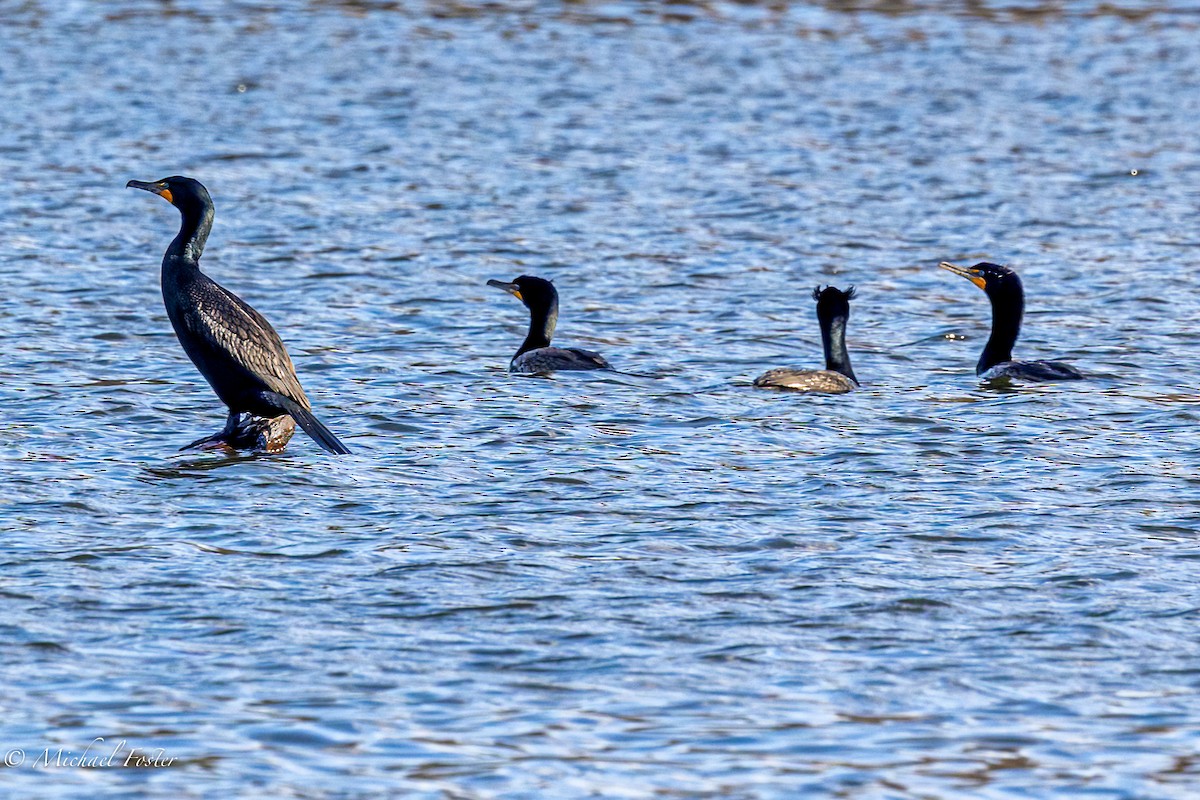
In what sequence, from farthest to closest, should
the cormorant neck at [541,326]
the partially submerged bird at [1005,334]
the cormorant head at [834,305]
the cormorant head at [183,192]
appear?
1. the cormorant neck at [541,326]
2. the cormorant head at [834,305]
3. the partially submerged bird at [1005,334]
4. the cormorant head at [183,192]

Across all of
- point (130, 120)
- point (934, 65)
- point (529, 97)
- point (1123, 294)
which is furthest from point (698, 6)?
point (1123, 294)

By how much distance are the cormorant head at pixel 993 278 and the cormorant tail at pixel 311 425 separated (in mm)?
5738

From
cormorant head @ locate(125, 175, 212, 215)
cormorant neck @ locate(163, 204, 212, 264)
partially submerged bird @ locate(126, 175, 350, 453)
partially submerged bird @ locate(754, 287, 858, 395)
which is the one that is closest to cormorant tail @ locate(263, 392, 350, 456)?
partially submerged bird @ locate(126, 175, 350, 453)

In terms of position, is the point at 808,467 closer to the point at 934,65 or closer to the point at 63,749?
the point at 63,749

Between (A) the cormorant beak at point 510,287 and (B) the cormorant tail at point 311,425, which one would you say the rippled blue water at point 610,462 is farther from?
(A) the cormorant beak at point 510,287

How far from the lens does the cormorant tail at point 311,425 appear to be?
12297mm

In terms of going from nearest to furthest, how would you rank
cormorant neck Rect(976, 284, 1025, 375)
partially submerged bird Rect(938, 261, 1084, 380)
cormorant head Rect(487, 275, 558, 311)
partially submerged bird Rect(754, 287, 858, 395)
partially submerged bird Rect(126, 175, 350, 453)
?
partially submerged bird Rect(126, 175, 350, 453) → partially submerged bird Rect(754, 287, 858, 395) → partially submerged bird Rect(938, 261, 1084, 380) → cormorant neck Rect(976, 284, 1025, 375) → cormorant head Rect(487, 275, 558, 311)

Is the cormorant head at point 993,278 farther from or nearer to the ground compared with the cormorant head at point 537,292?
farther from the ground

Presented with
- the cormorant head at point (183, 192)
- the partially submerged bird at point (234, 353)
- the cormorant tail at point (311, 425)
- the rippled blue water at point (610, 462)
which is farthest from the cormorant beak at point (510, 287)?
the cormorant tail at point (311, 425)

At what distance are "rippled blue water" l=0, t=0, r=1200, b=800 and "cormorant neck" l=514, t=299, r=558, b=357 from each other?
1.57ft

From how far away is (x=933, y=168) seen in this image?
24.6 m

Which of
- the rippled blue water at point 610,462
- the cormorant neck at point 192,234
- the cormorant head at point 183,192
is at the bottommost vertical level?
the rippled blue water at point 610,462

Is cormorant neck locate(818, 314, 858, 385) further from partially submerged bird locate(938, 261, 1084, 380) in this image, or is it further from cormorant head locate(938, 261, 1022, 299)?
cormorant head locate(938, 261, 1022, 299)

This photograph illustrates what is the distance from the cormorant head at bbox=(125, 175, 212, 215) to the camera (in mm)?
13711
